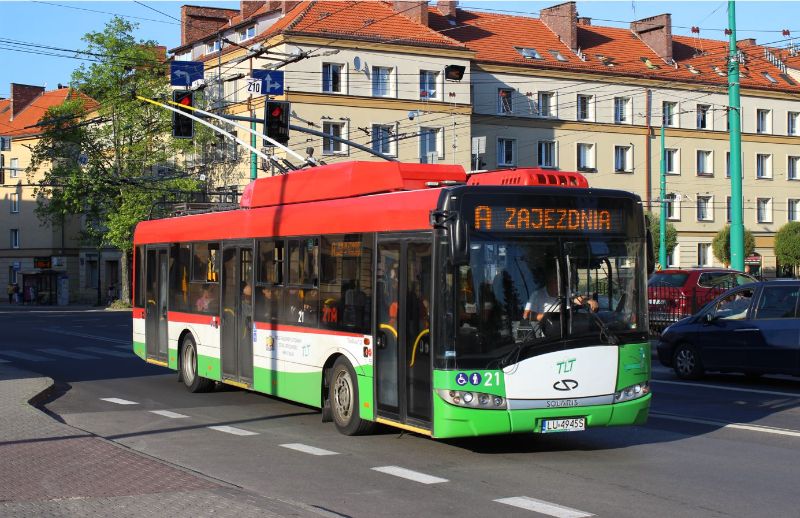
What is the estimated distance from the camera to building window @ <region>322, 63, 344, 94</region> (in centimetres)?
5825

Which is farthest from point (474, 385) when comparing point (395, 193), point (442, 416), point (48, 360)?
point (48, 360)

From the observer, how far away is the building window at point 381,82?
196 ft

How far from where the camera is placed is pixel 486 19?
231 ft

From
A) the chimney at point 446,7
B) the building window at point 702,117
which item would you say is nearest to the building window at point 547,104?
the chimney at point 446,7

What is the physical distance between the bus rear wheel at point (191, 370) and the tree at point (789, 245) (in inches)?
2137

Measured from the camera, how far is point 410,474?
10.3 m

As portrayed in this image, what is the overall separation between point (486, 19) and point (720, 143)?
1681cm

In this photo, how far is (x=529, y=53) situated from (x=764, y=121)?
1791 centimetres

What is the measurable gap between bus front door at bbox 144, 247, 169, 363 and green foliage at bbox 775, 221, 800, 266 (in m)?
53.1

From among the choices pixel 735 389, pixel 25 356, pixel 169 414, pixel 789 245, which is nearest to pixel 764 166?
pixel 789 245

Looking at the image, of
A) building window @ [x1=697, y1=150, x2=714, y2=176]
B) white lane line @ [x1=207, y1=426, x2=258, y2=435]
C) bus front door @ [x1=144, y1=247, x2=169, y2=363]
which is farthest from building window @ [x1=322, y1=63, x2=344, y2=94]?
white lane line @ [x1=207, y1=426, x2=258, y2=435]

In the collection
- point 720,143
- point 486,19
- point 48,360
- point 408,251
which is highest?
point 486,19

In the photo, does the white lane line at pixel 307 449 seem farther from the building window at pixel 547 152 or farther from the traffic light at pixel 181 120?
the building window at pixel 547 152

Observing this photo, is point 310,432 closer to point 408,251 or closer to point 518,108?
point 408,251
